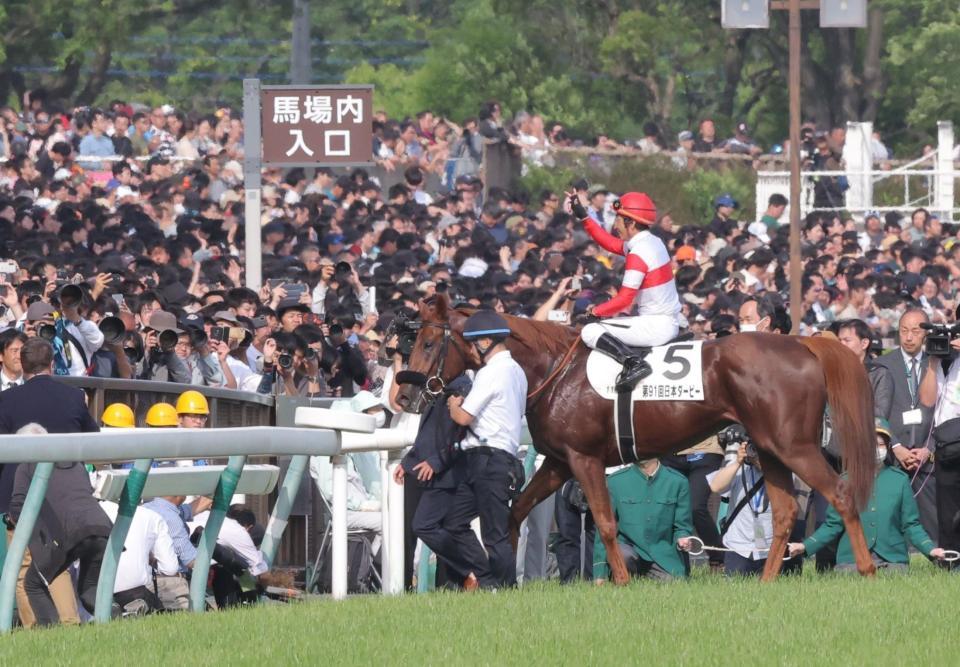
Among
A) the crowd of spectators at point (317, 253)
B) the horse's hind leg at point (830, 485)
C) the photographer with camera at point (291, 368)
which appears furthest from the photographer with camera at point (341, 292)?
the horse's hind leg at point (830, 485)

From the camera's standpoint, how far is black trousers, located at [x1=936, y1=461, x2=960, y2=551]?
10.6 m

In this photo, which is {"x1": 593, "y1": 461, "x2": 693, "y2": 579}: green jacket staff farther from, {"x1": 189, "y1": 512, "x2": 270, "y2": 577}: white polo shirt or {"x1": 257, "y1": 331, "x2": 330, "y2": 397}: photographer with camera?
{"x1": 257, "y1": 331, "x2": 330, "y2": 397}: photographer with camera

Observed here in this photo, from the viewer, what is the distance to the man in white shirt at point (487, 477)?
9781 millimetres

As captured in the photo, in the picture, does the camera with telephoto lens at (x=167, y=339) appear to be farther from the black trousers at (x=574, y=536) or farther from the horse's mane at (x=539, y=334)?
the black trousers at (x=574, y=536)

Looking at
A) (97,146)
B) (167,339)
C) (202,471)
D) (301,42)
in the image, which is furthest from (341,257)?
(301,42)

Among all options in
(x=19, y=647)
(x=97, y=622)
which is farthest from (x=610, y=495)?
(x=19, y=647)

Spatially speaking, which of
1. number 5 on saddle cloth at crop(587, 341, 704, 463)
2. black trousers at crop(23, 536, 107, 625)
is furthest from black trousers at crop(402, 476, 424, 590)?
black trousers at crop(23, 536, 107, 625)

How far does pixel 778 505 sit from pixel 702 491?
1.28 m

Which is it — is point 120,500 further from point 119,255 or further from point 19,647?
point 119,255

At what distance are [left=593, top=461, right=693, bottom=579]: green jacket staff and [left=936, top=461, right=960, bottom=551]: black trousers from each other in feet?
4.32

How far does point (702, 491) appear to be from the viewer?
11.7 metres

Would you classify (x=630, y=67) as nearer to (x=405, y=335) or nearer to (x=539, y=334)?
(x=405, y=335)

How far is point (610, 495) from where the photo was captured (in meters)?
10.5

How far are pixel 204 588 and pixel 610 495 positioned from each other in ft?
8.40
